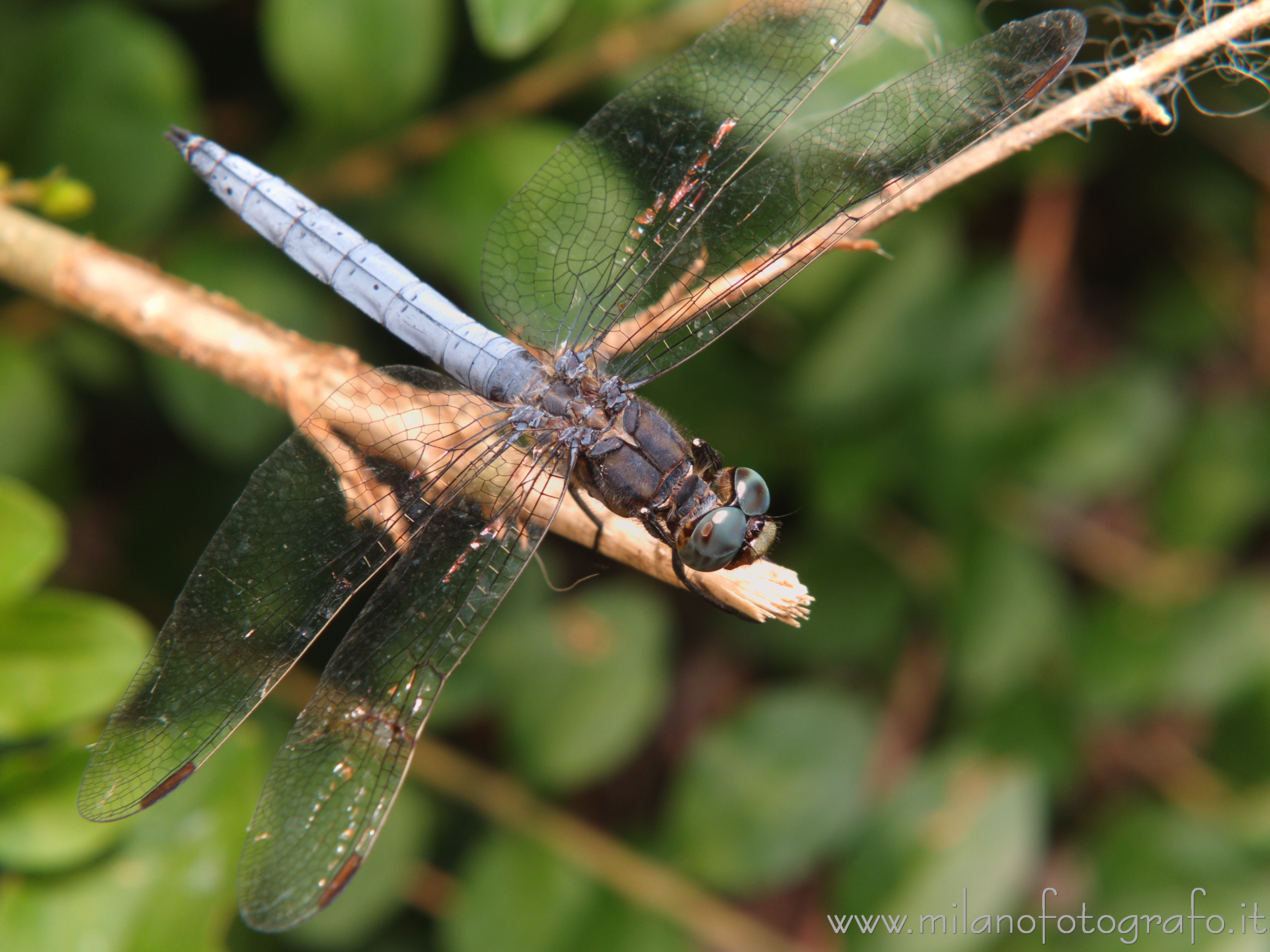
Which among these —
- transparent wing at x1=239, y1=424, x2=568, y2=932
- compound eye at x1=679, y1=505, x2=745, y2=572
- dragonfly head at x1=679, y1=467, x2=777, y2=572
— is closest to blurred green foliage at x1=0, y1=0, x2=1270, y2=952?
transparent wing at x1=239, y1=424, x2=568, y2=932

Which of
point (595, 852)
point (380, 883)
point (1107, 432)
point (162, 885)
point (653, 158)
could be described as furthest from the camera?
point (1107, 432)

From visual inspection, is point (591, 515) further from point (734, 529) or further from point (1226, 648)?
point (1226, 648)

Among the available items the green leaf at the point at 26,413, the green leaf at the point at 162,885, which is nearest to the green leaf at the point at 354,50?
the green leaf at the point at 26,413

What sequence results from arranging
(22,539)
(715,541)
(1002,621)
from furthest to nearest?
(1002,621)
(715,541)
(22,539)

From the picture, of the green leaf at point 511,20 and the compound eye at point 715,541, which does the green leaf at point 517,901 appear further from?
the green leaf at point 511,20

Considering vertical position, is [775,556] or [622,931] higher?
[775,556]

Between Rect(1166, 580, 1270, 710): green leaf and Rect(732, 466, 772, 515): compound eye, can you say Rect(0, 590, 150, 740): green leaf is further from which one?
Rect(1166, 580, 1270, 710): green leaf

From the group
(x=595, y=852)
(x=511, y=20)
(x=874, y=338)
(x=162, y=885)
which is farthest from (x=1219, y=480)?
(x=162, y=885)

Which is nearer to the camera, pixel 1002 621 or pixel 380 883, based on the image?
pixel 380 883
